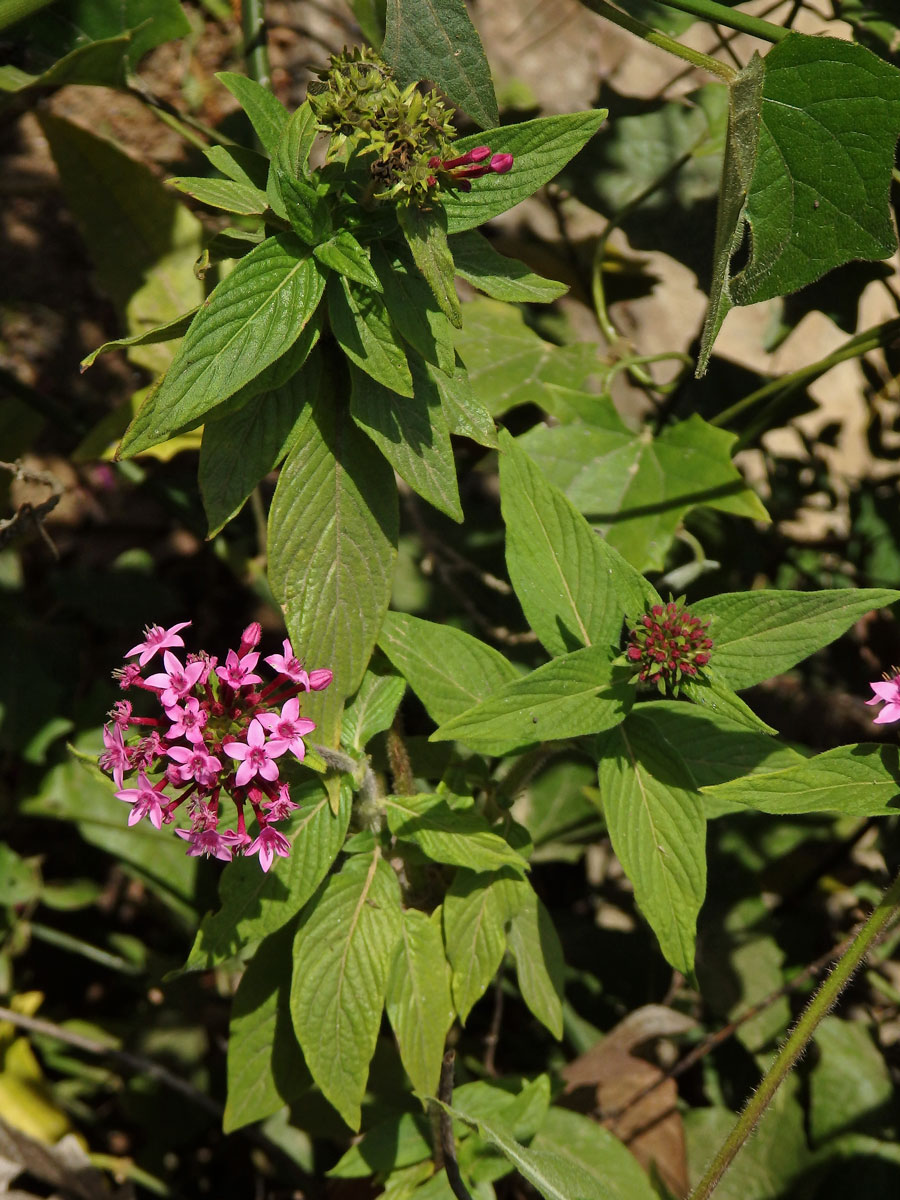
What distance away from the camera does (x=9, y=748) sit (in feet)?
6.98

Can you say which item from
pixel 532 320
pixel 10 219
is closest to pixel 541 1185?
pixel 532 320

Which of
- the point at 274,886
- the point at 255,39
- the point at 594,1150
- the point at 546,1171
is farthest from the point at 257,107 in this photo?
the point at 594,1150

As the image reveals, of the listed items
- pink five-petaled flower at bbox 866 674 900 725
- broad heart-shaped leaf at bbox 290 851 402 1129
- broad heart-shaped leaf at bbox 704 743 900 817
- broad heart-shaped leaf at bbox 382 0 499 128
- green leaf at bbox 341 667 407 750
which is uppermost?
broad heart-shaped leaf at bbox 382 0 499 128

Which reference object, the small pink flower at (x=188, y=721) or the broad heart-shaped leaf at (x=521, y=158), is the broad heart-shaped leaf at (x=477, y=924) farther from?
the broad heart-shaped leaf at (x=521, y=158)

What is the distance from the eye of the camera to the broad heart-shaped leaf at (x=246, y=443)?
1331 mm

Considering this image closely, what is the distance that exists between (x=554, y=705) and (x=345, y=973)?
0.51 metres

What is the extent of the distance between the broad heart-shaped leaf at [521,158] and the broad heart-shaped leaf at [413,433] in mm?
207

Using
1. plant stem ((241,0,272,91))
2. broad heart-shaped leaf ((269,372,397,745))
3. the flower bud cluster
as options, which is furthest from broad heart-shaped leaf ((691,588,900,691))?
plant stem ((241,0,272,91))

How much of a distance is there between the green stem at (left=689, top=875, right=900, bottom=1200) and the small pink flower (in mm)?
842

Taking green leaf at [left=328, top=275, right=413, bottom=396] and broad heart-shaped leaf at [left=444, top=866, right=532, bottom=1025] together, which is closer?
green leaf at [left=328, top=275, right=413, bottom=396]

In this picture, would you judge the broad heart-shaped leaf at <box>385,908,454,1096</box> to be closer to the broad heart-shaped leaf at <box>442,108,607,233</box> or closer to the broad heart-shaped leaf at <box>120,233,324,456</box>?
the broad heart-shaped leaf at <box>120,233,324,456</box>

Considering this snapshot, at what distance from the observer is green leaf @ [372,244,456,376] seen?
123 centimetres

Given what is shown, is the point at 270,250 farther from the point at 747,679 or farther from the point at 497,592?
the point at 497,592

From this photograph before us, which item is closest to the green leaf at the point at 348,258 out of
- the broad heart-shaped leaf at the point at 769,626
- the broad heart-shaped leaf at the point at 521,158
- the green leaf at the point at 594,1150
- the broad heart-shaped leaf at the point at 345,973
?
the broad heart-shaped leaf at the point at 521,158
